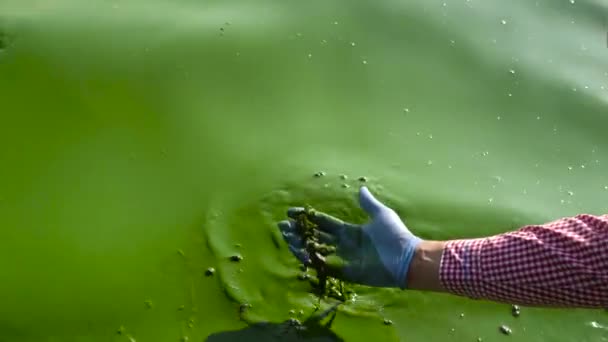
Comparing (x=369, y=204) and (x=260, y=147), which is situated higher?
(x=260, y=147)

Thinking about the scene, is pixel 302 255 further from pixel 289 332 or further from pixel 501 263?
pixel 501 263

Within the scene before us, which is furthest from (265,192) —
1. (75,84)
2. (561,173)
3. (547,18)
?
(547,18)

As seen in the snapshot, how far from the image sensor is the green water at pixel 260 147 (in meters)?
1.85

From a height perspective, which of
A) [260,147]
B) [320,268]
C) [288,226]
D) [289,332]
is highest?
[260,147]

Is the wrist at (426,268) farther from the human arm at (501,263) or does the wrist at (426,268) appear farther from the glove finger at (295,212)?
the glove finger at (295,212)

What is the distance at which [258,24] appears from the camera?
8.52ft

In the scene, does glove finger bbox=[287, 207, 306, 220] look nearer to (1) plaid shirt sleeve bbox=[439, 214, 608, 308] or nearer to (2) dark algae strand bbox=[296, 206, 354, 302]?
(2) dark algae strand bbox=[296, 206, 354, 302]

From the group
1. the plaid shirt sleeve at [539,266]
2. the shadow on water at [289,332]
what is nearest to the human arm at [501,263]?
the plaid shirt sleeve at [539,266]

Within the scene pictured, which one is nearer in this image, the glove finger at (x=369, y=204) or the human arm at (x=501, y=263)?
the human arm at (x=501, y=263)

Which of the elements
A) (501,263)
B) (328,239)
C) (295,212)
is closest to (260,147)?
→ (295,212)

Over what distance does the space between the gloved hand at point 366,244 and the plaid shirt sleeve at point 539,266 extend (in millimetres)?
132

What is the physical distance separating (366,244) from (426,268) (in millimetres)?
229

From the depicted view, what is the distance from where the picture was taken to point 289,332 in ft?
5.91

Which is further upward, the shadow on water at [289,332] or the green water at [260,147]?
the green water at [260,147]
